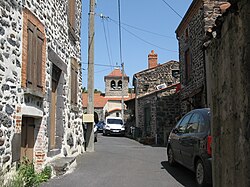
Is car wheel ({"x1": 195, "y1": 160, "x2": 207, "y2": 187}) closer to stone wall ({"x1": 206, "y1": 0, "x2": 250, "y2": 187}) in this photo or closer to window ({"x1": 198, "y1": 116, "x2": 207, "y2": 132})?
window ({"x1": 198, "y1": 116, "x2": 207, "y2": 132})

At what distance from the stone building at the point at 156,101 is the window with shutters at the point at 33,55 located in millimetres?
12125

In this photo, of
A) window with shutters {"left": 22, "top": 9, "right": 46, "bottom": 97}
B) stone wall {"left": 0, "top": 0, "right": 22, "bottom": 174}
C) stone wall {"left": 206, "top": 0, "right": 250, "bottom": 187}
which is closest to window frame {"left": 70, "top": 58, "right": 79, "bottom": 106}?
window with shutters {"left": 22, "top": 9, "right": 46, "bottom": 97}

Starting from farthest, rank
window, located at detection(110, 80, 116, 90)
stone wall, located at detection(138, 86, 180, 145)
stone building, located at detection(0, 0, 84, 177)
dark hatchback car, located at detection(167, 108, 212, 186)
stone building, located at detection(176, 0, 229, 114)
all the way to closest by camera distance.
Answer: window, located at detection(110, 80, 116, 90) < stone wall, located at detection(138, 86, 180, 145) < stone building, located at detection(176, 0, 229, 114) < dark hatchback car, located at detection(167, 108, 212, 186) < stone building, located at detection(0, 0, 84, 177)

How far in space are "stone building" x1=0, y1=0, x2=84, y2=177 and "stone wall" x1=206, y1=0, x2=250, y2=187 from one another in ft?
11.2

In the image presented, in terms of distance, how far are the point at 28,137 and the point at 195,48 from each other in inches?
420

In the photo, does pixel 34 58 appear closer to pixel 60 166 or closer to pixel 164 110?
pixel 60 166

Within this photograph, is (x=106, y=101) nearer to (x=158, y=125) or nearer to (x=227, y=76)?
(x=158, y=125)

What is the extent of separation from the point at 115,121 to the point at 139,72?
4972 mm

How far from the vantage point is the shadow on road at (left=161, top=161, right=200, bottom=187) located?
23.3ft

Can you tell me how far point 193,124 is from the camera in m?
7.22

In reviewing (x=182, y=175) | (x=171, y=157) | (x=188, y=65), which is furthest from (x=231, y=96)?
(x=188, y=65)

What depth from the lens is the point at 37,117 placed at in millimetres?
7293

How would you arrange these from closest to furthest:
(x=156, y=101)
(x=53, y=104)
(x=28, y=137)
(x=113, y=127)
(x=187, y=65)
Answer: (x=28, y=137), (x=53, y=104), (x=187, y=65), (x=156, y=101), (x=113, y=127)

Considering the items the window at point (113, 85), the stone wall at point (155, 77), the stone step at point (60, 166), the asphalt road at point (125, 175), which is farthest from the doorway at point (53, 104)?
the window at point (113, 85)
